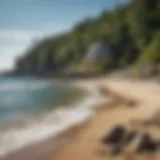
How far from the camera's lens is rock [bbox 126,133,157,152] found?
6754 millimetres

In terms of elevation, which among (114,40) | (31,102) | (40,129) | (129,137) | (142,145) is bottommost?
(142,145)

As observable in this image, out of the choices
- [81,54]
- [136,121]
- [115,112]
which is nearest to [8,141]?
[136,121]

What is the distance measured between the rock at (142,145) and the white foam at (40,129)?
8.57ft

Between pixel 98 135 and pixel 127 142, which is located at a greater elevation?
pixel 98 135

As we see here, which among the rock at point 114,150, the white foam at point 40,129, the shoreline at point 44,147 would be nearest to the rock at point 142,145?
the rock at point 114,150

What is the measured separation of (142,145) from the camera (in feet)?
22.3

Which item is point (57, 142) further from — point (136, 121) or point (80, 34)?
point (80, 34)

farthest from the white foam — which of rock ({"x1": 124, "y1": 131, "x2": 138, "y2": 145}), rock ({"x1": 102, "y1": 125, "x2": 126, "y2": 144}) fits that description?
rock ({"x1": 124, "y1": 131, "x2": 138, "y2": 145})

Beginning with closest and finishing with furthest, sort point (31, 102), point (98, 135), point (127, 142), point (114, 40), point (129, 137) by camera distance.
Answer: point (127, 142)
point (129, 137)
point (98, 135)
point (31, 102)
point (114, 40)

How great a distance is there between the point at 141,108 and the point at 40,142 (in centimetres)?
528

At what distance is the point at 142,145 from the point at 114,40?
3711cm

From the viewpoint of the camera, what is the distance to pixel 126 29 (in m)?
43.5

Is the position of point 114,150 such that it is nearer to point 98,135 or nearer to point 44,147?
point 98,135

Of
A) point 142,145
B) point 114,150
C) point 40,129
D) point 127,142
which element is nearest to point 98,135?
point 127,142
